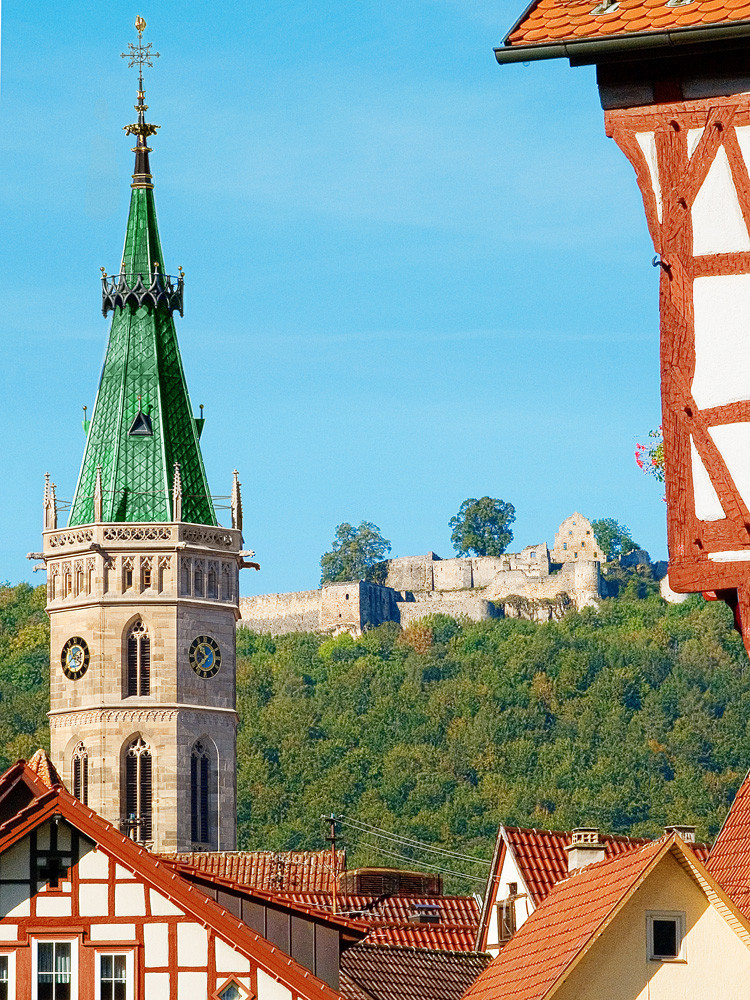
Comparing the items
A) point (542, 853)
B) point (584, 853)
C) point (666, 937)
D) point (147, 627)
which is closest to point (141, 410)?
point (147, 627)

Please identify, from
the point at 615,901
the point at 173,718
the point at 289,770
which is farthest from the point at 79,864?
the point at 289,770

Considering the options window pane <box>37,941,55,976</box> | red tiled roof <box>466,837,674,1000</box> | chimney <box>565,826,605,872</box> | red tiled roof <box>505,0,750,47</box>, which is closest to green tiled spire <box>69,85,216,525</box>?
chimney <box>565,826,605,872</box>

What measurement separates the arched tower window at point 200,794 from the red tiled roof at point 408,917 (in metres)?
45.3

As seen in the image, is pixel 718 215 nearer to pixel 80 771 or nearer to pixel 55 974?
pixel 55 974

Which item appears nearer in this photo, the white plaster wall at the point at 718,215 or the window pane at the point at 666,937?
the white plaster wall at the point at 718,215

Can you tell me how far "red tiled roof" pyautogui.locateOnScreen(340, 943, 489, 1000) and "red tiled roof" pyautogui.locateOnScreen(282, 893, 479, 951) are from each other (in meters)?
0.68

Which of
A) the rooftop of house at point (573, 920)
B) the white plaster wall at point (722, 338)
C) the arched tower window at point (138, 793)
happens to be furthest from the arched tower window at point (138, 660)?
the white plaster wall at point (722, 338)

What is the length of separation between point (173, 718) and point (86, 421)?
10178mm

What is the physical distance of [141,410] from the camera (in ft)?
328

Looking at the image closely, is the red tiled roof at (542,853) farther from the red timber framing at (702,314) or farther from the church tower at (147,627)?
the church tower at (147,627)

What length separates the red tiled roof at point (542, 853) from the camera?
117ft

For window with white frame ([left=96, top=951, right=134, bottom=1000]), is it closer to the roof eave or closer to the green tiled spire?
the roof eave

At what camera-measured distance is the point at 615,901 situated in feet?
86.0

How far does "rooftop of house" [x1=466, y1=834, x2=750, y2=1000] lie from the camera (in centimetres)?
2611
